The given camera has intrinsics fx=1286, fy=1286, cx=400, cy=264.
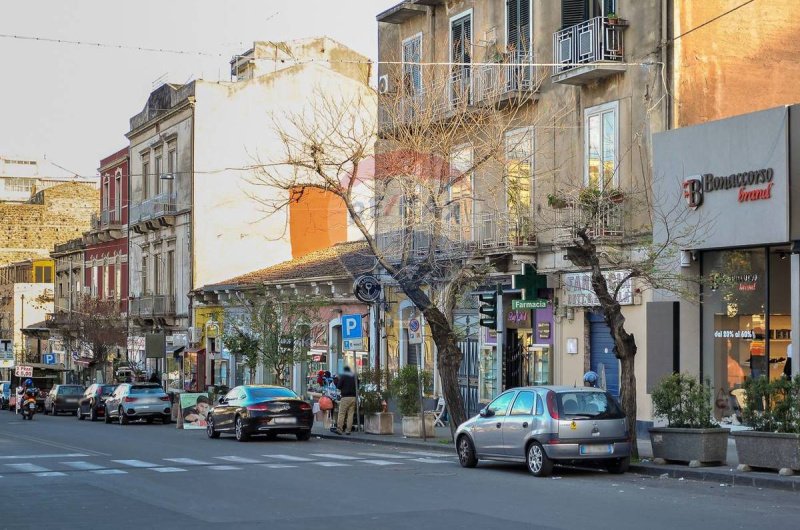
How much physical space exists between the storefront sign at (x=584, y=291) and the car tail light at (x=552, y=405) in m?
7.37

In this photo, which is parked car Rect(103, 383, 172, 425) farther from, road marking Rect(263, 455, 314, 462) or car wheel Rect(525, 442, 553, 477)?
car wheel Rect(525, 442, 553, 477)

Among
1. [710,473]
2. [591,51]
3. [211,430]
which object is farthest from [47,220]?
[710,473]

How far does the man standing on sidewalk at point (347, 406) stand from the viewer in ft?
105

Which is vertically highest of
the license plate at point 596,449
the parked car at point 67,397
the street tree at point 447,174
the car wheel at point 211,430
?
the street tree at point 447,174

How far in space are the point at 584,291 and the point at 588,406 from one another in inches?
357

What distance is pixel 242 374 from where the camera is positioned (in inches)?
1986

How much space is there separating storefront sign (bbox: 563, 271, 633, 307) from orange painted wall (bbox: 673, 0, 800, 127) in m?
3.62

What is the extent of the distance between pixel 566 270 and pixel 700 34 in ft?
20.2

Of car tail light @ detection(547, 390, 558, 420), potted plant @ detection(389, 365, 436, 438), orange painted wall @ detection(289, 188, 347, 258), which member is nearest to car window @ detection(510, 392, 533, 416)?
car tail light @ detection(547, 390, 558, 420)

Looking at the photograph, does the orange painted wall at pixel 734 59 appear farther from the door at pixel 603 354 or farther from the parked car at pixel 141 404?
the parked car at pixel 141 404

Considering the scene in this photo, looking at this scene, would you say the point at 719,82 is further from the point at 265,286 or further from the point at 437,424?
the point at 265,286

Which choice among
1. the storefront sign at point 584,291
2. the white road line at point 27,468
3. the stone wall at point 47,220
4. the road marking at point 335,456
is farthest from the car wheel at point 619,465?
the stone wall at point 47,220

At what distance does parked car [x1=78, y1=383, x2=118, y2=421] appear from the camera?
160ft

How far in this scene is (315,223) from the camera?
52.6m
